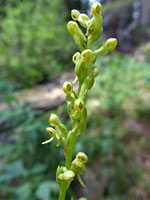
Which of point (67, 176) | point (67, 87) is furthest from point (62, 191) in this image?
point (67, 87)

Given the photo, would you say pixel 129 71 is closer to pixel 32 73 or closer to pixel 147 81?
pixel 147 81

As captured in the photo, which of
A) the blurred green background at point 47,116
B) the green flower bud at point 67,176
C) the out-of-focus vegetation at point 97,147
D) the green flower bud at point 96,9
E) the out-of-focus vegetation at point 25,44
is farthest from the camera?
the out-of-focus vegetation at point 25,44

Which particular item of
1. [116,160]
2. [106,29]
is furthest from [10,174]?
[106,29]

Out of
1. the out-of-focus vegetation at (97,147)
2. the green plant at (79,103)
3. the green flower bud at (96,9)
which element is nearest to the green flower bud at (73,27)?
the green plant at (79,103)

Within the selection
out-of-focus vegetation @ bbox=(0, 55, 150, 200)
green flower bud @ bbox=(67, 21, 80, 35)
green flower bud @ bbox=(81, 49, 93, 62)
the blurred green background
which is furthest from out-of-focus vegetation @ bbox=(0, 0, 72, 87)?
green flower bud @ bbox=(81, 49, 93, 62)

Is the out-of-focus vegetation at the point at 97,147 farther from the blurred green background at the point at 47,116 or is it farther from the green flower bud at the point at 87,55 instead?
the green flower bud at the point at 87,55

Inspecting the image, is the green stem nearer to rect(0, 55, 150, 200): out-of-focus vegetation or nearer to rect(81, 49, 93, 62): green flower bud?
rect(81, 49, 93, 62): green flower bud

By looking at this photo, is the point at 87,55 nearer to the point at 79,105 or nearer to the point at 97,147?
the point at 79,105
